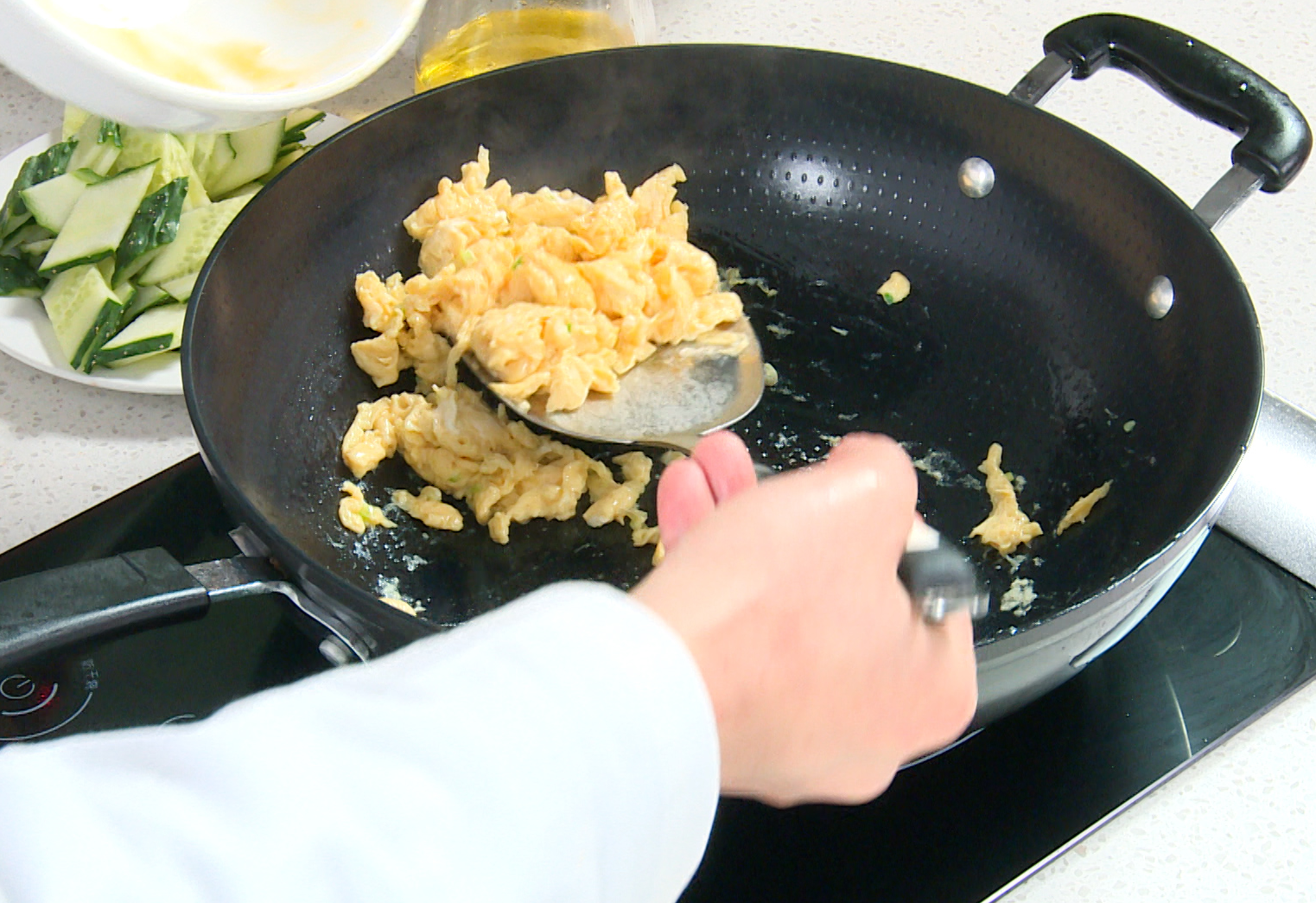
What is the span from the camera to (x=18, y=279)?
971 mm

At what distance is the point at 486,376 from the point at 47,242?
366 mm

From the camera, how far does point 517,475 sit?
0.93 meters

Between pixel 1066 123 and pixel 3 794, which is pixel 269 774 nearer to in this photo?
pixel 3 794

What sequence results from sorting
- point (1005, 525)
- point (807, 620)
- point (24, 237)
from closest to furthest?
point (807, 620)
point (1005, 525)
point (24, 237)

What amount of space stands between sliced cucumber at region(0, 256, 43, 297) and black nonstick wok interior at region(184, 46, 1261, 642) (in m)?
0.22

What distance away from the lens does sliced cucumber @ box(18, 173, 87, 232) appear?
→ 0.97m

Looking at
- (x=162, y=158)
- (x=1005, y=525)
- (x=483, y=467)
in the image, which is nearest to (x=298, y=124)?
(x=162, y=158)

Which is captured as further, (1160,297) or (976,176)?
(976,176)

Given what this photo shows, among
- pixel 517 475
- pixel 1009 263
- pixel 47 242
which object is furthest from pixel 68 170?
pixel 1009 263

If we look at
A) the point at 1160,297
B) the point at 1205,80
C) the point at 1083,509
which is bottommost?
the point at 1083,509

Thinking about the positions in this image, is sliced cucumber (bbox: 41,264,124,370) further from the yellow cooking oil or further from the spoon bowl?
the yellow cooking oil

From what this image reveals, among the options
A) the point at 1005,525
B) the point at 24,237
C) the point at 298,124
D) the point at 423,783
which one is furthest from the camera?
the point at 298,124

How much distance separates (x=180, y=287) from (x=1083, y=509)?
→ 2.33ft

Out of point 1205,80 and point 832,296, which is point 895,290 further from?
point 1205,80
